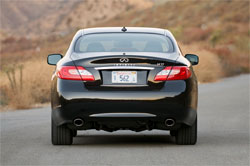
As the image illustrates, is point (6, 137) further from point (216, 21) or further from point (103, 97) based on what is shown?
point (216, 21)

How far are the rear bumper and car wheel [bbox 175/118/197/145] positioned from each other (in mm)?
468

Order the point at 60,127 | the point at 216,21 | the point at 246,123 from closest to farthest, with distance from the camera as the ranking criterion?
1. the point at 60,127
2. the point at 246,123
3. the point at 216,21

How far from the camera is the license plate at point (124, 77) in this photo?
32.2 ft

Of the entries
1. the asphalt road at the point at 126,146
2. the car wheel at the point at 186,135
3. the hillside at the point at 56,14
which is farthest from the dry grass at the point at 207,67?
the hillside at the point at 56,14

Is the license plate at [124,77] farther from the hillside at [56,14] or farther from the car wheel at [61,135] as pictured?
the hillside at [56,14]

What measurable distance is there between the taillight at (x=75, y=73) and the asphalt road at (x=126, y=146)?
966 mm

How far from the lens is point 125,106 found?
9.78 meters

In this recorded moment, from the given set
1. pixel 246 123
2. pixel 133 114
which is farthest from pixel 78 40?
pixel 246 123

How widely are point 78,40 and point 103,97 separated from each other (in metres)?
1.33

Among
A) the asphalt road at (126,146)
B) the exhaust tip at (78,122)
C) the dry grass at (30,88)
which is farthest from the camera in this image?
the dry grass at (30,88)

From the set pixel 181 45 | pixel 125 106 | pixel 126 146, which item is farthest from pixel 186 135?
pixel 181 45

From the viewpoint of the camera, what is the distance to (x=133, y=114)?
9.81m

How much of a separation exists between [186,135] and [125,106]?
124 cm

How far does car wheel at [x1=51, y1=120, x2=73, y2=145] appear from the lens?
10.4m
